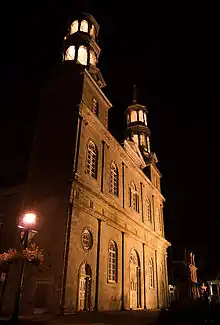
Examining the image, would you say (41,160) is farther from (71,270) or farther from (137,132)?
(137,132)

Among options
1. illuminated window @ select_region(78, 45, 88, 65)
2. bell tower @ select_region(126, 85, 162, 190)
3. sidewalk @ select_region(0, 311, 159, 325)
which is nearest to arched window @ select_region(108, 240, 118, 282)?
sidewalk @ select_region(0, 311, 159, 325)

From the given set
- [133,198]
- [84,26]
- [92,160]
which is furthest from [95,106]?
[84,26]

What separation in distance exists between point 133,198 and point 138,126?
43.1 ft

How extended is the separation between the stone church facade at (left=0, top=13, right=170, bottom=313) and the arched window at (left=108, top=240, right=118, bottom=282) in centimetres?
1

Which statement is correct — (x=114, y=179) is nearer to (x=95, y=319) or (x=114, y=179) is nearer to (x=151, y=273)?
(x=151, y=273)

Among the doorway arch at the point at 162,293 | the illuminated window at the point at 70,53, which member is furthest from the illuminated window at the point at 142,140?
the doorway arch at the point at 162,293

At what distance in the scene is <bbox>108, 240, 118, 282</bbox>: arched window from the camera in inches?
815

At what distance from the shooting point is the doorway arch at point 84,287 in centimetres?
1675

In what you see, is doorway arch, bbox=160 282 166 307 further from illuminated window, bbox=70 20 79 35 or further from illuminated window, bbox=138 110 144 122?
illuminated window, bbox=70 20 79 35

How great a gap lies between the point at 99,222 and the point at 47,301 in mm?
6175

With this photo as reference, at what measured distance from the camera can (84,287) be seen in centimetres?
1744

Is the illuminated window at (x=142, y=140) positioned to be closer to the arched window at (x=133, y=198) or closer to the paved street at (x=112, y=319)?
the arched window at (x=133, y=198)

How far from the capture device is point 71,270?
1588 centimetres

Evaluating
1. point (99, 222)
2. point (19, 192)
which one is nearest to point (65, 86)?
point (19, 192)
